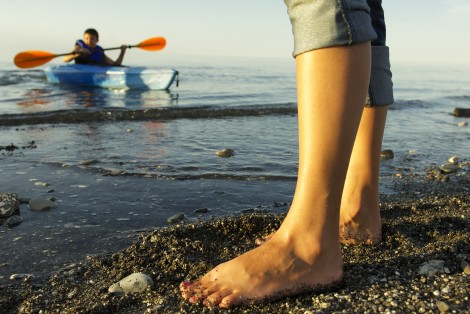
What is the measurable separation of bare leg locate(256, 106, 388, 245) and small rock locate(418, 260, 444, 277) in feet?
0.98

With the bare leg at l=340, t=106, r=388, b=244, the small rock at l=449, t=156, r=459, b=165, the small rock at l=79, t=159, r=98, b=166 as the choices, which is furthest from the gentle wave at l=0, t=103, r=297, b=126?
the bare leg at l=340, t=106, r=388, b=244

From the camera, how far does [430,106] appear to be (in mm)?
10156

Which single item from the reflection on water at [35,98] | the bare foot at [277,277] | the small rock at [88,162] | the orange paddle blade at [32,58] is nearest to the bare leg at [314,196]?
the bare foot at [277,277]

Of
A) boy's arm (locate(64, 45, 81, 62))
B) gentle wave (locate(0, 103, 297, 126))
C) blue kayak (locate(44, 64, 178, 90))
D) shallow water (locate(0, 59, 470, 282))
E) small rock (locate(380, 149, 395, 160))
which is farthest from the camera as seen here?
boy's arm (locate(64, 45, 81, 62))

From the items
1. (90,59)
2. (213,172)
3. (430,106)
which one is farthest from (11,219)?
(90,59)

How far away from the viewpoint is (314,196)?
134 cm

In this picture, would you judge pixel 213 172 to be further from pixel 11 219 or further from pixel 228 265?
pixel 228 265

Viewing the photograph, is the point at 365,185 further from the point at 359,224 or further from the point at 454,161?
the point at 454,161

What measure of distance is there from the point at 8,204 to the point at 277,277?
1.76 m

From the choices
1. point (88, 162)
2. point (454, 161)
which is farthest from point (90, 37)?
point (454, 161)

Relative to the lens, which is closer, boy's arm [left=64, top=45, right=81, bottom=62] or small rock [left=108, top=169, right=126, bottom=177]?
small rock [left=108, top=169, right=126, bottom=177]

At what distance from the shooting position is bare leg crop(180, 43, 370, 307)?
4.29ft

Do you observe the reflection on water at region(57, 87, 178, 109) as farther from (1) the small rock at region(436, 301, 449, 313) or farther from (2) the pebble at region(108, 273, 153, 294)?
(1) the small rock at region(436, 301, 449, 313)

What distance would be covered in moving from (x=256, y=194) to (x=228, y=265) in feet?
4.93
